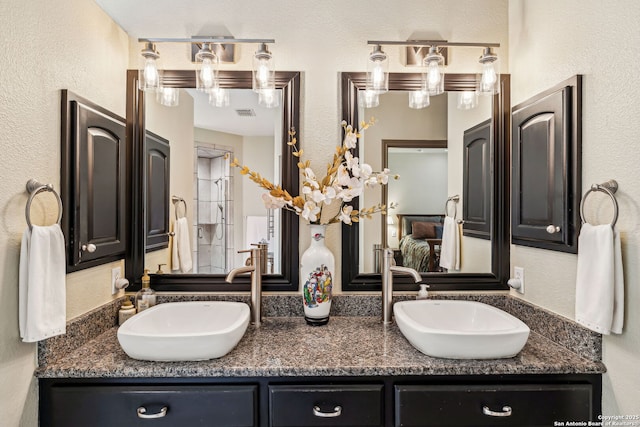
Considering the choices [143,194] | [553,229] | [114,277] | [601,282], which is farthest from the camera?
[143,194]

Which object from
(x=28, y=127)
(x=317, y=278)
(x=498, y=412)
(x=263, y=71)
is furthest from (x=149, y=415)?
(x=263, y=71)

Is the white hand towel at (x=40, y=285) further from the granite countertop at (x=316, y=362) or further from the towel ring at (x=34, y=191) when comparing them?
the granite countertop at (x=316, y=362)

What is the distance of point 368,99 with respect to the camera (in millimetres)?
1714

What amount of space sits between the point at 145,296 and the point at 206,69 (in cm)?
114

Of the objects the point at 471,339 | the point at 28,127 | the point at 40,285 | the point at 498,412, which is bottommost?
the point at 498,412

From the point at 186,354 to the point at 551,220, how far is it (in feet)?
4.95

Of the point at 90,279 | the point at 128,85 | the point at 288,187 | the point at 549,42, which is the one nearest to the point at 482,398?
the point at 288,187

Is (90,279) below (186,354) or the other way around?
the other way around

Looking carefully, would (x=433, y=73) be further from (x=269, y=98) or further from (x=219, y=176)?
(x=219, y=176)

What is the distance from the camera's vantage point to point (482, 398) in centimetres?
118

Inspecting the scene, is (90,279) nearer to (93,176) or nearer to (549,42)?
(93,176)

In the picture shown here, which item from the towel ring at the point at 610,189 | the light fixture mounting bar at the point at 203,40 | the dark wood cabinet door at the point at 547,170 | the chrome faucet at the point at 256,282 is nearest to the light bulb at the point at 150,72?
the light fixture mounting bar at the point at 203,40

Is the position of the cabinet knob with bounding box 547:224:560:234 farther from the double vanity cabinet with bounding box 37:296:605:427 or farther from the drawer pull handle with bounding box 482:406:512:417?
the drawer pull handle with bounding box 482:406:512:417

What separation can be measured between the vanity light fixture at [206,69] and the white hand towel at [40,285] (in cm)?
93
